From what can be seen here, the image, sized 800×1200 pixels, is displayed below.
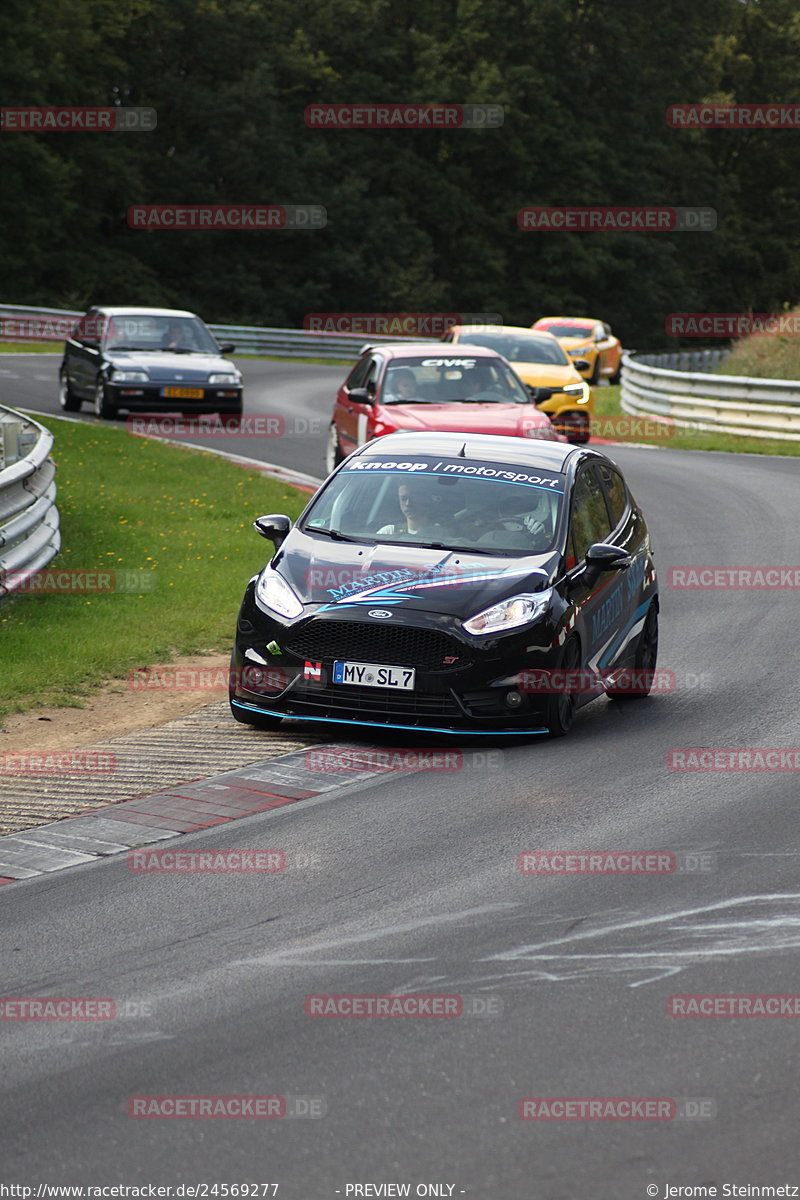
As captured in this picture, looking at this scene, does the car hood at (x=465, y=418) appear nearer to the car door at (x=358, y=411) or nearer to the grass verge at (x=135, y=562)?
the car door at (x=358, y=411)

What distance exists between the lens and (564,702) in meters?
9.60

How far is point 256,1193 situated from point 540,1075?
40.9 inches

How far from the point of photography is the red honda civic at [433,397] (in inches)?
706

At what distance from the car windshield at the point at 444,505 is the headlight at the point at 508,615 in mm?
587

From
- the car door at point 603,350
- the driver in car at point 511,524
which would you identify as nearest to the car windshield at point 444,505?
the driver in car at point 511,524

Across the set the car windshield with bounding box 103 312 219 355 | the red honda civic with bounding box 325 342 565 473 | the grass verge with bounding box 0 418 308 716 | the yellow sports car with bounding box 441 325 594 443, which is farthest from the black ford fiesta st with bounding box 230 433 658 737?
the car windshield with bounding box 103 312 219 355

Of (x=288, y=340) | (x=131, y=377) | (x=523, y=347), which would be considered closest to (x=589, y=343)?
(x=288, y=340)

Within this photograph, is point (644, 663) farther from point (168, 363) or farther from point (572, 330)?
point (572, 330)

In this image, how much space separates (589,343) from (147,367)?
1853cm

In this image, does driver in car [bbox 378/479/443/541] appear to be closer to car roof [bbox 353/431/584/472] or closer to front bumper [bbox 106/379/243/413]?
car roof [bbox 353/431/584/472]

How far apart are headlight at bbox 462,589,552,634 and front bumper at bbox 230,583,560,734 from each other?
0.06 meters

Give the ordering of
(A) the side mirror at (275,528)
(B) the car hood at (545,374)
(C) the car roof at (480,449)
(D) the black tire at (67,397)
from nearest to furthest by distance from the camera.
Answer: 1. (A) the side mirror at (275,528)
2. (C) the car roof at (480,449)
3. (B) the car hood at (545,374)
4. (D) the black tire at (67,397)

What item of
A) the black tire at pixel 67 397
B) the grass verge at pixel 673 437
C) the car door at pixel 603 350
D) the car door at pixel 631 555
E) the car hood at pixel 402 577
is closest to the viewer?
the car hood at pixel 402 577

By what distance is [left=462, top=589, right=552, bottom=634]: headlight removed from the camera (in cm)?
929
